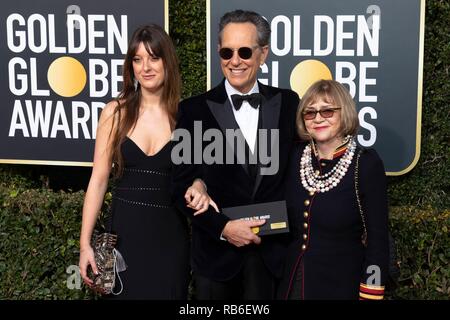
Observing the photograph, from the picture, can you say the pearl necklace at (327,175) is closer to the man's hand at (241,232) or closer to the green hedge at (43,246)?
the man's hand at (241,232)

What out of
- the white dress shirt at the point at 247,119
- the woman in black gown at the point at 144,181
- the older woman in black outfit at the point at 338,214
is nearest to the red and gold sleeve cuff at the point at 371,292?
the older woman in black outfit at the point at 338,214

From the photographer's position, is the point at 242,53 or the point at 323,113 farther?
the point at 242,53

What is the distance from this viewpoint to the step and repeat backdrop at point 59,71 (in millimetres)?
4145

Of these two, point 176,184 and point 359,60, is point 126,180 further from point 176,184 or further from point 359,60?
point 359,60

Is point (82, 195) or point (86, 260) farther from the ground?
point (82, 195)

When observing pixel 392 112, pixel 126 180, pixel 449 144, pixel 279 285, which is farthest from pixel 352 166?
pixel 449 144

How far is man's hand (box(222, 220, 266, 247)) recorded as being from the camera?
2.46m


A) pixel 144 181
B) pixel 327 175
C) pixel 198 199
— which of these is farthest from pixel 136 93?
pixel 327 175

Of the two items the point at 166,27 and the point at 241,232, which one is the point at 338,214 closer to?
the point at 241,232

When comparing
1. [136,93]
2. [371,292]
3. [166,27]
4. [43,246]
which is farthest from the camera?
[166,27]

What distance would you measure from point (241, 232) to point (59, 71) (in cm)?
238

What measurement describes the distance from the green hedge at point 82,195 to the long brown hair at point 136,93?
1188 mm

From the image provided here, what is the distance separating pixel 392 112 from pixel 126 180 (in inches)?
76.5

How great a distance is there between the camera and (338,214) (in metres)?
2.40
